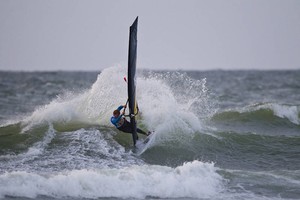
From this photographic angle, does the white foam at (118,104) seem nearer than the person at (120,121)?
No

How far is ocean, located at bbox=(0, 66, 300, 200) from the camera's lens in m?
8.28

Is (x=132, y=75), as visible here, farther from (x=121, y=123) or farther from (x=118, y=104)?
(x=118, y=104)

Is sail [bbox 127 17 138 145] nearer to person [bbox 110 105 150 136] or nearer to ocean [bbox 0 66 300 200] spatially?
person [bbox 110 105 150 136]

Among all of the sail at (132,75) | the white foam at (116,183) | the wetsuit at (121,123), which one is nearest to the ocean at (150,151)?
the white foam at (116,183)

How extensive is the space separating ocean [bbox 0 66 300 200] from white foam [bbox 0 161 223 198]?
0.05ft

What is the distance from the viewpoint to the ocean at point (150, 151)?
8281mm

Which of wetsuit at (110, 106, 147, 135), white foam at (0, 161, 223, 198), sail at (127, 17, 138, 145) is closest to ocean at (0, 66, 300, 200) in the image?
white foam at (0, 161, 223, 198)

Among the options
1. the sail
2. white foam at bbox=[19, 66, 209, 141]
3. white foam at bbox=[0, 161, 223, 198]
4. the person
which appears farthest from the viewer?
white foam at bbox=[19, 66, 209, 141]

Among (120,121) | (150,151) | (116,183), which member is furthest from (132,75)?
(116,183)

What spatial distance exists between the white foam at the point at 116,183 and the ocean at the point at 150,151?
0.01 m

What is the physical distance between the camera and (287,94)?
2544 cm

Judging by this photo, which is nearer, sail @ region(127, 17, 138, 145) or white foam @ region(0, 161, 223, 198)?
white foam @ region(0, 161, 223, 198)

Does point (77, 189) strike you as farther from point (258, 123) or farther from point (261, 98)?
point (261, 98)

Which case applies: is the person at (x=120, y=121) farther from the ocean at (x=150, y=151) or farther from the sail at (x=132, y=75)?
the ocean at (x=150, y=151)
